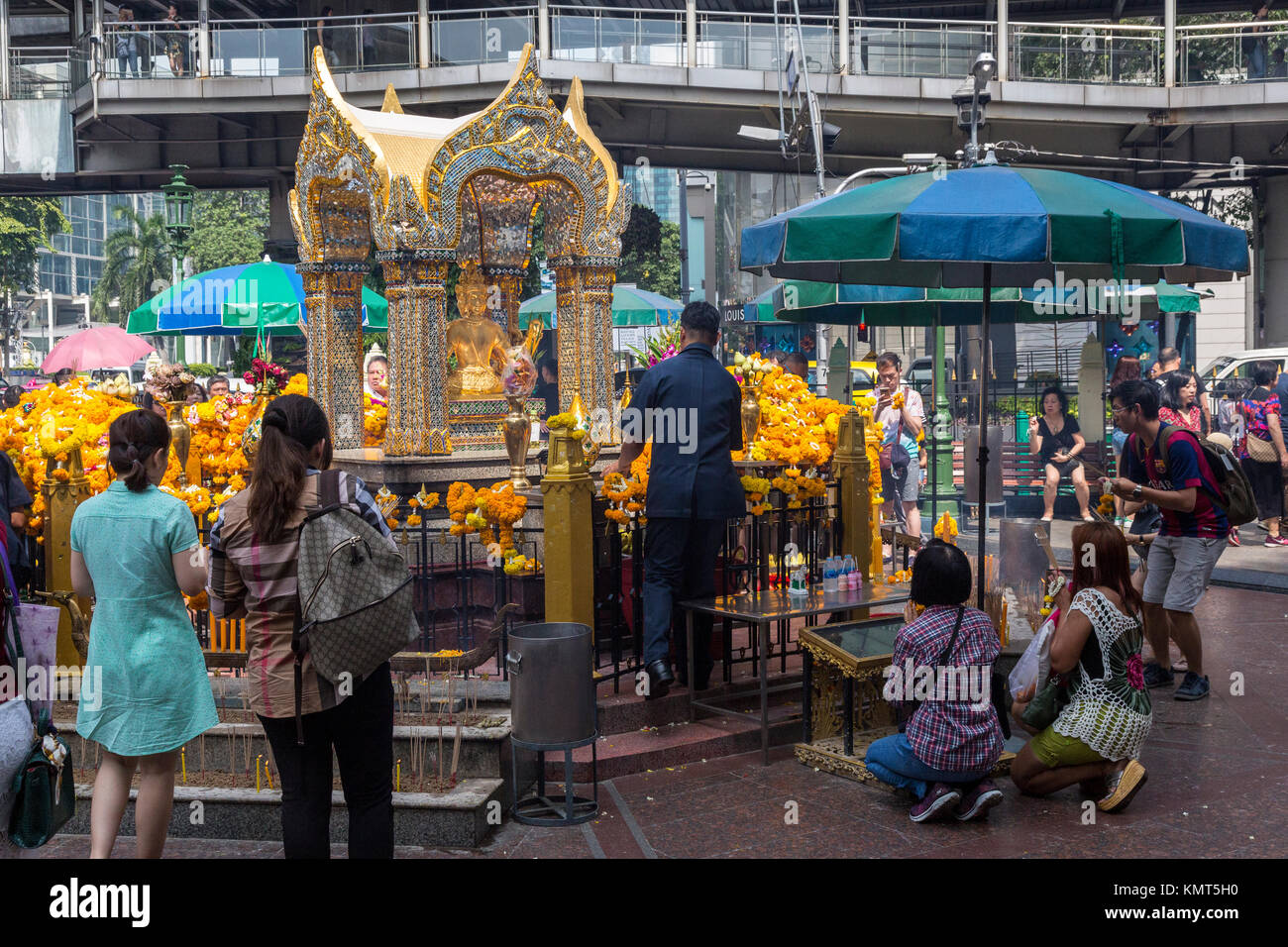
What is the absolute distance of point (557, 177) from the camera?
394 inches

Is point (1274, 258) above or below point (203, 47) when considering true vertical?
below

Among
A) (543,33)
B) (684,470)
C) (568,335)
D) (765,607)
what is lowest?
(765,607)

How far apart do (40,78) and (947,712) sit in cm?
2701

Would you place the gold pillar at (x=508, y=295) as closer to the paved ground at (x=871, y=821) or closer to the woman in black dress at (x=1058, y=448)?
the paved ground at (x=871, y=821)

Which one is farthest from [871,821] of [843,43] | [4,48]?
[4,48]

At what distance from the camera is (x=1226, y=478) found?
7.44 metres

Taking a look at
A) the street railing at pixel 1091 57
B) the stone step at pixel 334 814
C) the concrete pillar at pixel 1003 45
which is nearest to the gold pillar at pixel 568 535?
the stone step at pixel 334 814

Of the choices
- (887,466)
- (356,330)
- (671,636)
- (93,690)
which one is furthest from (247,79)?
(93,690)

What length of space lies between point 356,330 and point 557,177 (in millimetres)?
2415

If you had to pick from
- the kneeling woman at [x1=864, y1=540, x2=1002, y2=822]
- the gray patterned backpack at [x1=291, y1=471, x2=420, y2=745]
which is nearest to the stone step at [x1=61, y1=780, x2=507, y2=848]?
the gray patterned backpack at [x1=291, y1=471, x2=420, y2=745]

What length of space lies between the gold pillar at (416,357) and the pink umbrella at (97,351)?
39.4ft

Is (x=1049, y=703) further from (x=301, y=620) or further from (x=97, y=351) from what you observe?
(x=97, y=351)

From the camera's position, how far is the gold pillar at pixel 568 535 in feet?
21.3

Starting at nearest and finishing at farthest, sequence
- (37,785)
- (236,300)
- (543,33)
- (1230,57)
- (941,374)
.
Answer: (37,785) → (236,300) → (941,374) → (543,33) → (1230,57)
